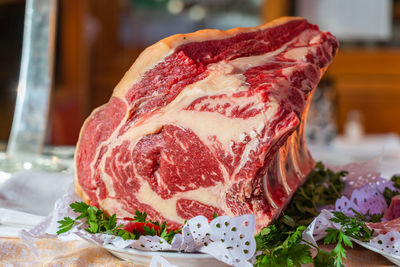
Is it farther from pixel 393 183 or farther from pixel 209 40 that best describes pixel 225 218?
pixel 393 183

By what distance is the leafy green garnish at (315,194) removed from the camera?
83cm

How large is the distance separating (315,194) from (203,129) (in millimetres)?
296

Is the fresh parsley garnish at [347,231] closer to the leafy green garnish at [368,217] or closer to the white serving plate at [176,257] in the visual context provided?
the leafy green garnish at [368,217]

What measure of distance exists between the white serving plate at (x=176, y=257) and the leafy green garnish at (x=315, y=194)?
0.17 meters

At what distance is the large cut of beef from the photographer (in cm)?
70

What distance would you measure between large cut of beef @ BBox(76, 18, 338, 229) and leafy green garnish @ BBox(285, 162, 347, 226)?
4 centimetres

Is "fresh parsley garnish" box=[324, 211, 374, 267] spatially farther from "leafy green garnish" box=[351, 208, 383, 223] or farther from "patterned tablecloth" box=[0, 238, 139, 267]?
"patterned tablecloth" box=[0, 238, 139, 267]

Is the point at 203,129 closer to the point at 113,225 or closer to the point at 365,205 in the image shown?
the point at 113,225

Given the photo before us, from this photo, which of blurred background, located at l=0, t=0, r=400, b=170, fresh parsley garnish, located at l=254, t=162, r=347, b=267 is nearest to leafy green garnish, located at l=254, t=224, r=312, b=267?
fresh parsley garnish, located at l=254, t=162, r=347, b=267

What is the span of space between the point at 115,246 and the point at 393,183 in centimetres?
57

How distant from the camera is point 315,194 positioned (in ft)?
2.99

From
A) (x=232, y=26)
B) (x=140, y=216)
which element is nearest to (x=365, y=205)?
(x=140, y=216)

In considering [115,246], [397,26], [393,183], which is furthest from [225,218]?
[397,26]

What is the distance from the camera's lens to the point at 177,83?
0.77 metres
